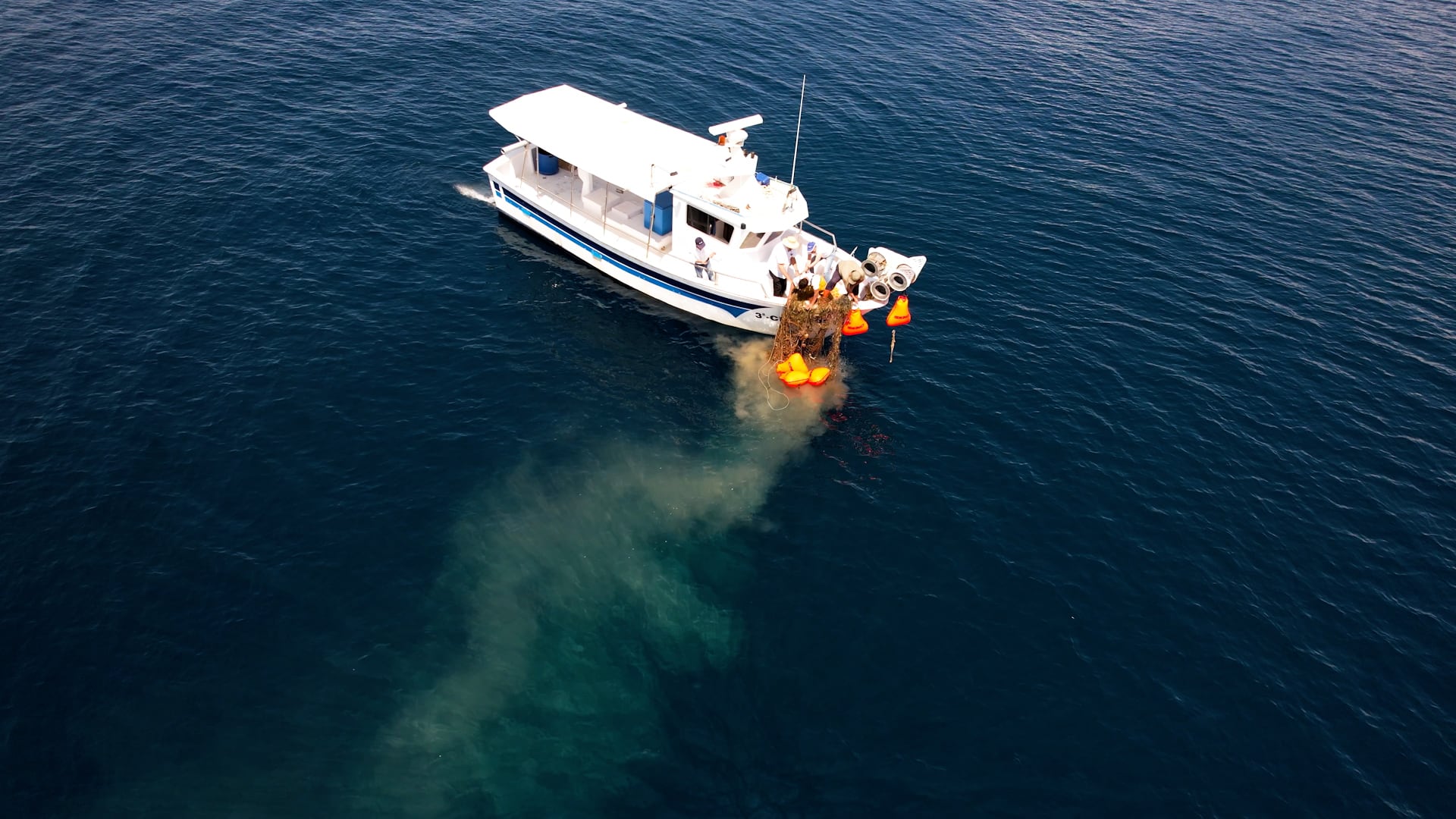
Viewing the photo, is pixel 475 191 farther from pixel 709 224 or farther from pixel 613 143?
pixel 709 224

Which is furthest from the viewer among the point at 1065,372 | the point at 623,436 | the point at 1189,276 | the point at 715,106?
the point at 715,106

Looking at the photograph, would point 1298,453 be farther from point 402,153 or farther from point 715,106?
point 402,153

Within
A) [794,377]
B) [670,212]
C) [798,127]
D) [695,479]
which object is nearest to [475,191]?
[670,212]

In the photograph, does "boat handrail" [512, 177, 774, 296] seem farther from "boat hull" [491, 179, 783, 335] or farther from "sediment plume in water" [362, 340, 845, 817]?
"sediment plume in water" [362, 340, 845, 817]

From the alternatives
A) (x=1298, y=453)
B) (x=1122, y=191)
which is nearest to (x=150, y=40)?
(x=1122, y=191)

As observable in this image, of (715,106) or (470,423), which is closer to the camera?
(470,423)

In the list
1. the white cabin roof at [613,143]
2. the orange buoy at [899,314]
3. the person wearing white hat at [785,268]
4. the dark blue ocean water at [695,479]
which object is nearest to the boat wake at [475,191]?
the dark blue ocean water at [695,479]

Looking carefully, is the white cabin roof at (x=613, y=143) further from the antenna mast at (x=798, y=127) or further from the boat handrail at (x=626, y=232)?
the antenna mast at (x=798, y=127)
